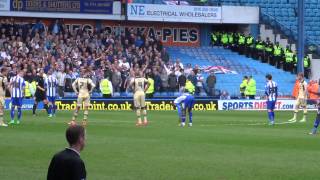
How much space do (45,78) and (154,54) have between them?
13596 millimetres

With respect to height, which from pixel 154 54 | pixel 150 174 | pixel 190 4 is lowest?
pixel 150 174

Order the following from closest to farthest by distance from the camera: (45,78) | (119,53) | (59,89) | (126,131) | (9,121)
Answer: (126,131)
(9,121)
(45,78)
(59,89)
(119,53)

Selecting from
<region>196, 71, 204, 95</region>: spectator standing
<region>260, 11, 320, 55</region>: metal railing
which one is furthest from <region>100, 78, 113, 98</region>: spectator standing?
<region>260, 11, 320, 55</region>: metal railing

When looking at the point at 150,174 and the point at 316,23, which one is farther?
the point at 316,23

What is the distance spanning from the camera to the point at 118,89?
50.3m

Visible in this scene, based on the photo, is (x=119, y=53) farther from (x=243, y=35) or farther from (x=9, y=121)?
(x=9, y=121)

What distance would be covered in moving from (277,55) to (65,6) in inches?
604

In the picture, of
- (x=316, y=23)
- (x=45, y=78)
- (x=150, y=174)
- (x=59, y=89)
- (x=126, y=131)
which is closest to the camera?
(x=150, y=174)

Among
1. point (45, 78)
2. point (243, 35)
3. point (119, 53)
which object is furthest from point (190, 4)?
point (45, 78)

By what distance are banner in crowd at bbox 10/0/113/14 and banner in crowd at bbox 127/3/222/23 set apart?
5.98ft

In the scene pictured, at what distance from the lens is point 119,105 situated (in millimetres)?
48406

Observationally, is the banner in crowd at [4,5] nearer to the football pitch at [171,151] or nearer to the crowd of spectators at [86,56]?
the crowd of spectators at [86,56]

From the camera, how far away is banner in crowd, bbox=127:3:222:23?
188ft

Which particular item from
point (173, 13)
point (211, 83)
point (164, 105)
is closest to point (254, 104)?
point (211, 83)
